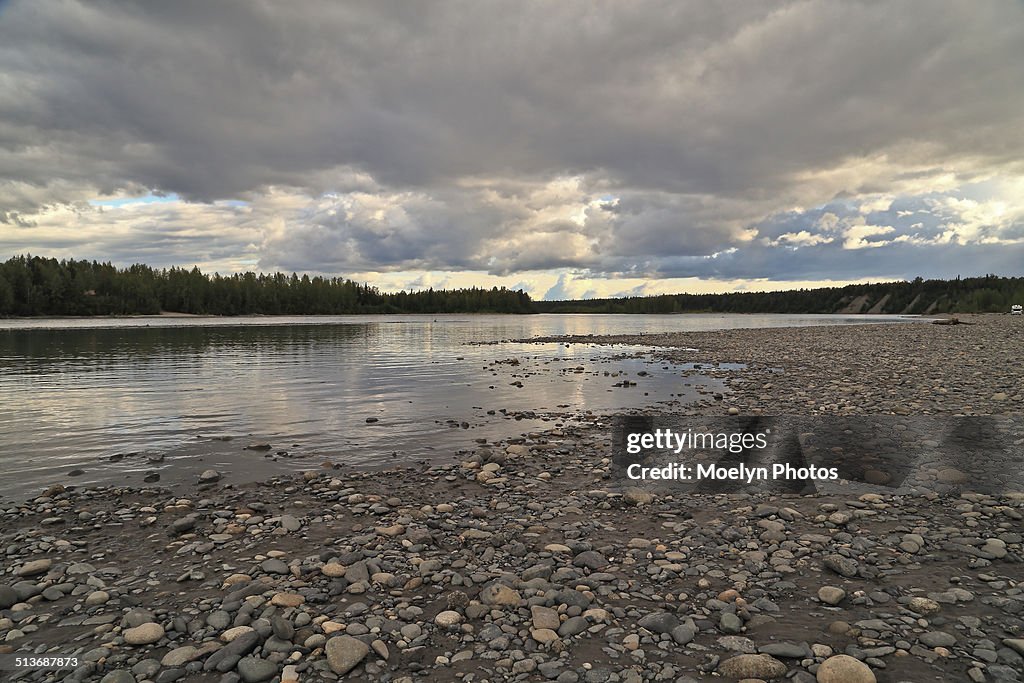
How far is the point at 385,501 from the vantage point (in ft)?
34.0

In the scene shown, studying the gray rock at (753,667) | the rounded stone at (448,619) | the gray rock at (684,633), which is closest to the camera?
the gray rock at (753,667)

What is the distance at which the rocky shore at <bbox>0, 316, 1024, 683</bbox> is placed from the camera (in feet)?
17.4

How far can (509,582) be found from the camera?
6953 millimetres

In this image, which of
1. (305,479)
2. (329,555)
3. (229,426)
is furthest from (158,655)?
(229,426)

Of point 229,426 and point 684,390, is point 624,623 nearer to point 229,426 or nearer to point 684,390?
point 229,426

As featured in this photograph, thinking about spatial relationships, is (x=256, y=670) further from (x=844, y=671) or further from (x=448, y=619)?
(x=844, y=671)

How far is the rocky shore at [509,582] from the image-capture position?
17.4ft

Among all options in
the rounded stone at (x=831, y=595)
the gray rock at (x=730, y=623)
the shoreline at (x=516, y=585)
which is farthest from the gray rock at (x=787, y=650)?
the rounded stone at (x=831, y=595)

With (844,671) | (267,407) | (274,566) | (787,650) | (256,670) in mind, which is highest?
(844,671)

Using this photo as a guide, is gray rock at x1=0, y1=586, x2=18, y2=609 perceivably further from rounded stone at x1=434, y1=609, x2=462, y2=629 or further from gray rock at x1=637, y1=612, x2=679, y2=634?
gray rock at x1=637, y1=612, x2=679, y2=634

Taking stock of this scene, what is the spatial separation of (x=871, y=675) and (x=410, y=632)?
4.44 m

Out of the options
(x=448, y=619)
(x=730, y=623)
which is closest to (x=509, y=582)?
(x=448, y=619)

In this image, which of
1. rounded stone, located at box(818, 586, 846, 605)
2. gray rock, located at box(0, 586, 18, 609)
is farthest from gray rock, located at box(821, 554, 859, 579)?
gray rock, located at box(0, 586, 18, 609)

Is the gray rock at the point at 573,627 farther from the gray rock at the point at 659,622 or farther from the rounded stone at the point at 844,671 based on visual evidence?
the rounded stone at the point at 844,671
